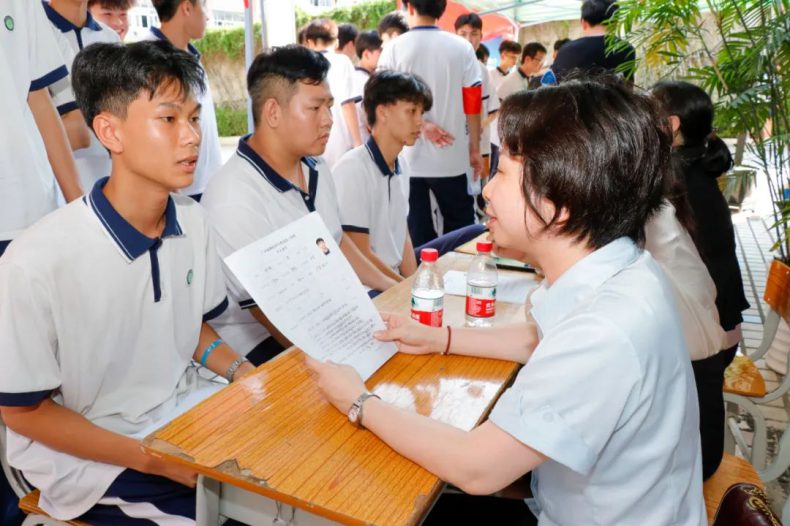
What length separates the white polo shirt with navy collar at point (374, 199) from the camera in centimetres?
251

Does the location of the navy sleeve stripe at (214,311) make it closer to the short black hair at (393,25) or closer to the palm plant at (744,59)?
the palm plant at (744,59)

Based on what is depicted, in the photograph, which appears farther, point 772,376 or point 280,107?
point 772,376

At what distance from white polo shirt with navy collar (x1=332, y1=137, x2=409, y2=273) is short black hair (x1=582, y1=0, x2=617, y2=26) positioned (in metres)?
1.85

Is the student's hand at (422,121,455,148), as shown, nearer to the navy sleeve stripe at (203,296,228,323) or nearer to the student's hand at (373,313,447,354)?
the navy sleeve stripe at (203,296,228,323)

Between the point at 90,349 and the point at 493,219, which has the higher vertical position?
the point at 493,219

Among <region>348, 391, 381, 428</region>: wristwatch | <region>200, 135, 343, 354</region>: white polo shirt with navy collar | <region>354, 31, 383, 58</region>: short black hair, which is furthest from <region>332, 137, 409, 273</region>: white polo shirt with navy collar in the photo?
<region>354, 31, 383, 58</region>: short black hair

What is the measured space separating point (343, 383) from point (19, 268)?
0.63 meters

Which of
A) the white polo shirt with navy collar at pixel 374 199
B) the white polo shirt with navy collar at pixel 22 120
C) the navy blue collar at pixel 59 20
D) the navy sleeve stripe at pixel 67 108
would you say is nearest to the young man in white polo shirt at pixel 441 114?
the white polo shirt with navy collar at pixel 374 199

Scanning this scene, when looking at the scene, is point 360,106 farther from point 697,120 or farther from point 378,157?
point 697,120

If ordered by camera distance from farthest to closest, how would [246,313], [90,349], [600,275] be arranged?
[246,313]
[90,349]
[600,275]

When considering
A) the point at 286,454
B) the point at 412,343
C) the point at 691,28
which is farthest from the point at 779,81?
the point at 286,454

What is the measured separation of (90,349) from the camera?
1.24 m

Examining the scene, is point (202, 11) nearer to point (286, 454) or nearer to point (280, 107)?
point (280, 107)

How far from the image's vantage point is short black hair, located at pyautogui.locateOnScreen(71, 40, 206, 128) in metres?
1.36
